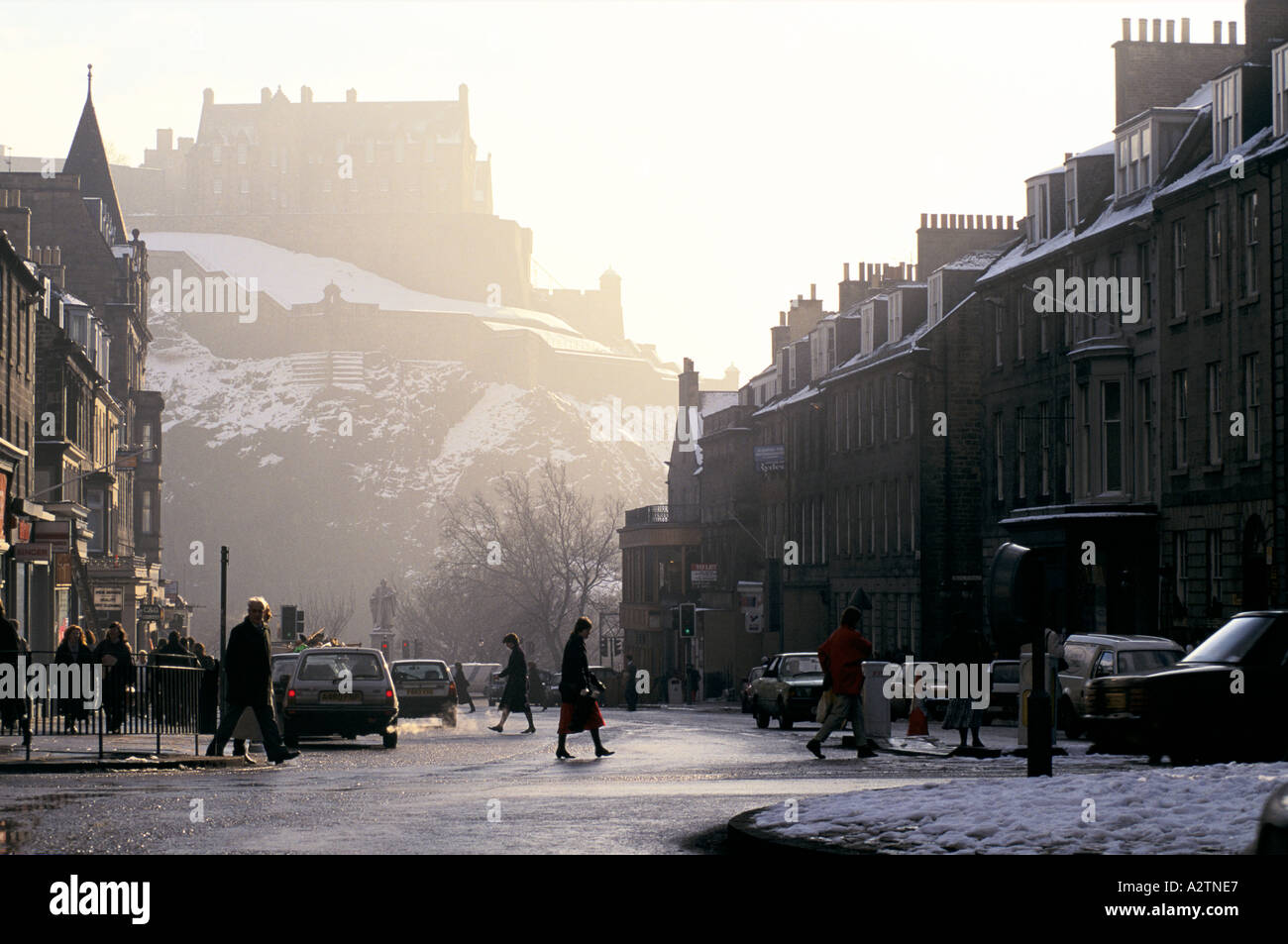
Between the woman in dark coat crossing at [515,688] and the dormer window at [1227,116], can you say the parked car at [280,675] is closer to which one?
the woman in dark coat crossing at [515,688]

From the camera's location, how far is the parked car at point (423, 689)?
43.3 metres

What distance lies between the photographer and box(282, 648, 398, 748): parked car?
2862 centimetres

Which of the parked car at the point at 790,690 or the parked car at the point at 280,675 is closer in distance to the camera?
the parked car at the point at 280,675

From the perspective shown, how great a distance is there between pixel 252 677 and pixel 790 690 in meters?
16.1

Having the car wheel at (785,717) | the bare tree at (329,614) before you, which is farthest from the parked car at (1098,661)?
the bare tree at (329,614)

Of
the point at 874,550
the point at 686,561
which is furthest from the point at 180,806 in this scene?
the point at 686,561

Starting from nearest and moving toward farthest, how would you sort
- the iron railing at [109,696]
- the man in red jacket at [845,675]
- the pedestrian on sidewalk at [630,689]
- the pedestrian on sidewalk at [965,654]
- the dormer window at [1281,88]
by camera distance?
1. the man in red jacket at [845,675]
2. the iron railing at [109,696]
3. the pedestrian on sidewalk at [965,654]
4. the dormer window at [1281,88]
5. the pedestrian on sidewalk at [630,689]

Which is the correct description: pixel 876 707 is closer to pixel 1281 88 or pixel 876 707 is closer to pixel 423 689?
pixel 1281 88

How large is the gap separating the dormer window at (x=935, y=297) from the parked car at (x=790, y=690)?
21095mm

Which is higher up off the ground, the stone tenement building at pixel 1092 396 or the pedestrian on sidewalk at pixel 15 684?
the stone tenement building at pixel 1092 396

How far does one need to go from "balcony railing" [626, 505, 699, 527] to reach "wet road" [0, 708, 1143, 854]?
65596 mm

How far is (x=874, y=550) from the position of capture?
61.1 m

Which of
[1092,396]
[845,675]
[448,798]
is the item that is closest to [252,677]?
[448,798]
